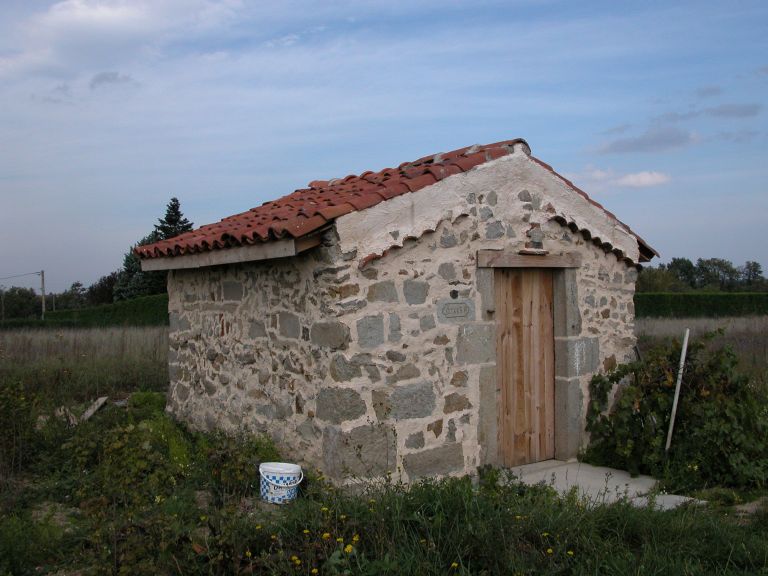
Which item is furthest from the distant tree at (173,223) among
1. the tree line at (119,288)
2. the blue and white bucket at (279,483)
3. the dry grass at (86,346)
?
the blue and white bucket at (279,483)

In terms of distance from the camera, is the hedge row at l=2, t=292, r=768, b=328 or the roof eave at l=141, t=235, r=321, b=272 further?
the hedge row at l=2, t=292, r=768, b=328

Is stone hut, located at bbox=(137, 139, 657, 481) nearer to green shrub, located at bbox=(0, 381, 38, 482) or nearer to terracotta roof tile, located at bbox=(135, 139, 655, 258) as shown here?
terracotta roof tile, located at bbox=(135, 139, 655, 258)

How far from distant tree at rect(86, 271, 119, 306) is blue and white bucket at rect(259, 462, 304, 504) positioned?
30230 mm

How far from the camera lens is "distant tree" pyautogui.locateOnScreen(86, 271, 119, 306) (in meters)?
34.2

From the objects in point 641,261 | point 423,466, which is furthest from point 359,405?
point 641,261

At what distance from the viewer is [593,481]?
6.59 metres

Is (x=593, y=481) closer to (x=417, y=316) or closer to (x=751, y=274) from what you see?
(x=417, y=316)

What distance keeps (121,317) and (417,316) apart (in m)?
19.9

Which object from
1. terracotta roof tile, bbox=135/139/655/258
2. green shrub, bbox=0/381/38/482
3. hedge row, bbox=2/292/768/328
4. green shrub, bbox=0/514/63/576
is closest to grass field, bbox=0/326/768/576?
green shrub, bbox=0/514/63/576

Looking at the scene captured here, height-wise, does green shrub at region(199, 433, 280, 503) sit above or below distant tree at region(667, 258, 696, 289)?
below

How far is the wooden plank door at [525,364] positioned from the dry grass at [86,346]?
792 cm

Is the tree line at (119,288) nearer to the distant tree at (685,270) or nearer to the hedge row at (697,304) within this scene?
the hedge row at (697,304)

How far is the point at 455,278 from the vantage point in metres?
6.38

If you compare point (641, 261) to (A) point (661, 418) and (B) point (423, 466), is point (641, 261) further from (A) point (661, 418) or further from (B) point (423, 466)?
Result: (B) point (423, 466)
